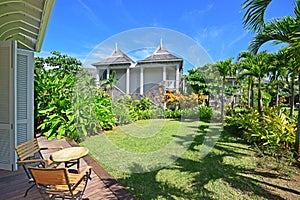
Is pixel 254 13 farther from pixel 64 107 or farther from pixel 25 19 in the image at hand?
pixel 64 107

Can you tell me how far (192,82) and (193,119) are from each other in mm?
4671

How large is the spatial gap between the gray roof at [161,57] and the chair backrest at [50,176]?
17.1 m

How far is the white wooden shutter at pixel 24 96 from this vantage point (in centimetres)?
482

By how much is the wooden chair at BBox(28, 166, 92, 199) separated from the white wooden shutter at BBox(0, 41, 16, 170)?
86.9 inches

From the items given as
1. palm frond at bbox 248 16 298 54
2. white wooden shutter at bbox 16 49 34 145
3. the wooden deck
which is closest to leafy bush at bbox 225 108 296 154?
palm frond at bbox 248 16 298 54

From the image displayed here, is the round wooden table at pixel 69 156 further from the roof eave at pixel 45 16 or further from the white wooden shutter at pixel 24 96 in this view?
the roof eave at pixel 45 16

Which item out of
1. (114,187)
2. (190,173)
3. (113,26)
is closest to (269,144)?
(190,173)

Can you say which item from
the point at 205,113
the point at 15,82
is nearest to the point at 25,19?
the point at 15,82

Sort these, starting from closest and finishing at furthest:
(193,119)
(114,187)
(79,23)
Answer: (114,187) < (79,23) < (193,119)

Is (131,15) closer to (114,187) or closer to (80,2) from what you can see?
(80,2)

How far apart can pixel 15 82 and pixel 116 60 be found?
1650cm

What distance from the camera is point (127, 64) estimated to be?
65.9 ft

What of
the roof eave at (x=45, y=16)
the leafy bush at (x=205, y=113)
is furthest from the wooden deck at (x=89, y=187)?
the leafy bush at (x=205, y=113)

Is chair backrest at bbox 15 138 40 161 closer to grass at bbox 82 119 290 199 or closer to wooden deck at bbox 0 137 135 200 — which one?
wooden deck at bbox 0 137 135 200
